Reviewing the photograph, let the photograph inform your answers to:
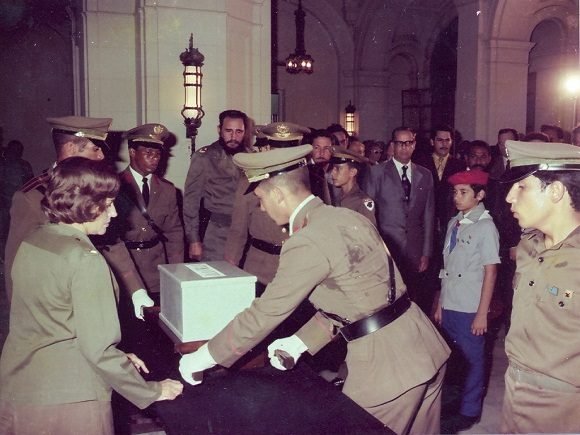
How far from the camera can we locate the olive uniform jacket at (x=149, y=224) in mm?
4500

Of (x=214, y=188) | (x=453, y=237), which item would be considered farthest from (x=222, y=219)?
(x=453, y=237)

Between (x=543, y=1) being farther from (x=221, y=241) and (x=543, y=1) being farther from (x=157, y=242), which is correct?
(x=157, y=242)

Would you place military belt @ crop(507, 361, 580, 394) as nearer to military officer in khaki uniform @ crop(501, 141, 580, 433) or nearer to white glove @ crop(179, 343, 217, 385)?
military officer in khaki uniform @ crop(501, 141, 580, 433)

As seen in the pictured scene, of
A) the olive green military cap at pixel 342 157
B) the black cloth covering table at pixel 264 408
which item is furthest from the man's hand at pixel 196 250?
the black cloth covering table at pixel 264 408

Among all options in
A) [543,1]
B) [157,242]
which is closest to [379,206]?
[157,242]

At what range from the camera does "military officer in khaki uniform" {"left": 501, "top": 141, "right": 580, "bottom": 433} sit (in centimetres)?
211

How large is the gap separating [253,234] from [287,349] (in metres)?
2.10

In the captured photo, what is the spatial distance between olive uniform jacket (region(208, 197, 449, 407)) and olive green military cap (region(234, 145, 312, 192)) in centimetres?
23

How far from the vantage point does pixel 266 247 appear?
4.43 metres

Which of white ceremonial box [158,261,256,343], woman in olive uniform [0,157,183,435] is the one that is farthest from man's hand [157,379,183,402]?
white ceremonial box [158,261,256,343]

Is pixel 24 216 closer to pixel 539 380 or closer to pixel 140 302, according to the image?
pixel 140 302

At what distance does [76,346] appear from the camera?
6.75ft

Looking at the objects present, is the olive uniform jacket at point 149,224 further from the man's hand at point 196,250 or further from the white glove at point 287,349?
the white glove at point 287,349

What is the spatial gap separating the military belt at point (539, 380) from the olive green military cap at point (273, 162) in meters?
1.20
